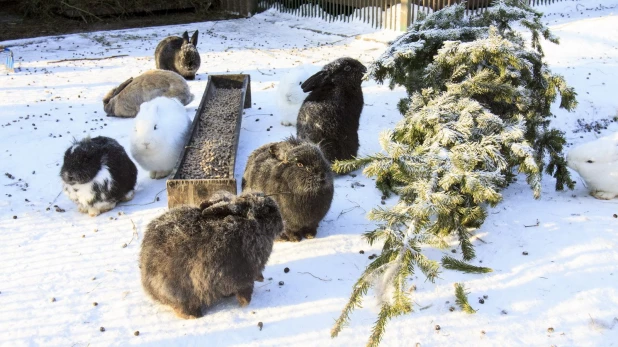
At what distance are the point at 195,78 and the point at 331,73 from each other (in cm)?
420

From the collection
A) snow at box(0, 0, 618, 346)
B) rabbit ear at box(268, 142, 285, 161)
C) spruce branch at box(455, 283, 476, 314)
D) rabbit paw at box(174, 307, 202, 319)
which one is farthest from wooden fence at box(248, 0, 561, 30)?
rabbit paw at box(174, 307, 202, 319)

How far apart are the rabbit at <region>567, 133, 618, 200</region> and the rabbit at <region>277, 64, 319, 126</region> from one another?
3176 mm

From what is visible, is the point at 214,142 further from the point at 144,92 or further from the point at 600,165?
the point at 600,165

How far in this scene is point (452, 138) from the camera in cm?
374

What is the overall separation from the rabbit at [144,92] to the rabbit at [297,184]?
11.5ft

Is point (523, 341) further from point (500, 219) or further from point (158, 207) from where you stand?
point (158, 207)

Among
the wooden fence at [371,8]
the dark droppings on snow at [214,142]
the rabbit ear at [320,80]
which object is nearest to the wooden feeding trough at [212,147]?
the dark droppings on snow at [214,142]

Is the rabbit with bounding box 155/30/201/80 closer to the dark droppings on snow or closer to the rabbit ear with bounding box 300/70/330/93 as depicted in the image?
the dark droppings on snow

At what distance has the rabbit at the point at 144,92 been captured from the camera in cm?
724

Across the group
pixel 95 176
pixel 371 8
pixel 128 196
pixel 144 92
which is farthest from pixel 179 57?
pixel 371 8

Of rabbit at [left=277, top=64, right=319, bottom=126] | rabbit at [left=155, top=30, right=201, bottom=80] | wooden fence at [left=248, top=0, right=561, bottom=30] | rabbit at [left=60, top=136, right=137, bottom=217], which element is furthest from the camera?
wooden fence at [left=248, top=0, right=561, bottom=30]

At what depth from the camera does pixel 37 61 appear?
10141 millimetres

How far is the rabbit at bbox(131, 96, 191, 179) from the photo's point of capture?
18.0 feet

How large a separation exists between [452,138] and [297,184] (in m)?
1.20
